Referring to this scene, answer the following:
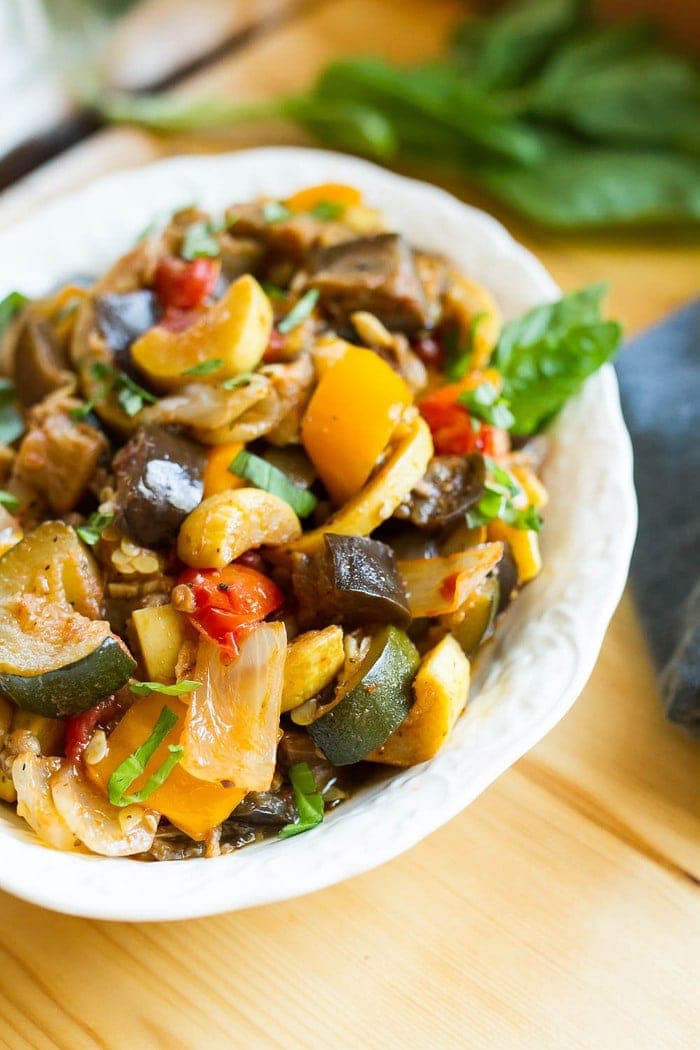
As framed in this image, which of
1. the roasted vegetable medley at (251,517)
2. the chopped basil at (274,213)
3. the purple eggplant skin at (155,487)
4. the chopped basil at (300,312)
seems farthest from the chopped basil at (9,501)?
the chopped basil at (274,213)

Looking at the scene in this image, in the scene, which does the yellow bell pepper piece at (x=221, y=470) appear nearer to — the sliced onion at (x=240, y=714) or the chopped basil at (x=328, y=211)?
the sliced onion at (x=240, y=714)

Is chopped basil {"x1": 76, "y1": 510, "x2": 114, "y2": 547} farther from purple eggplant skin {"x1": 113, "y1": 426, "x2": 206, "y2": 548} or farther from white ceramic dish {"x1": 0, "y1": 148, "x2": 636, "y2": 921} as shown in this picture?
white ceramic dish {"x1": 0, "y1": 148, "x2": 636, "y2": 921}

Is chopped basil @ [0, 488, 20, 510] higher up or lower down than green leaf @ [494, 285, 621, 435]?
higher up

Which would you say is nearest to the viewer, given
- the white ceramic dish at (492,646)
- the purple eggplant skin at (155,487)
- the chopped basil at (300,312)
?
the white ceramic dish at (492,646)

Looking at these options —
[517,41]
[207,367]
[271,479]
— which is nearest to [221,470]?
[271,479]

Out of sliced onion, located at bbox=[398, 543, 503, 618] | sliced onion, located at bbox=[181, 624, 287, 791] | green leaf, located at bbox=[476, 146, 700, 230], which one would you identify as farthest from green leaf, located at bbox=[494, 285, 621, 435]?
green leaf, located at bbox=[476, 146, 700, 230]

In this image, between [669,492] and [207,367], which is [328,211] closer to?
[207,367]
